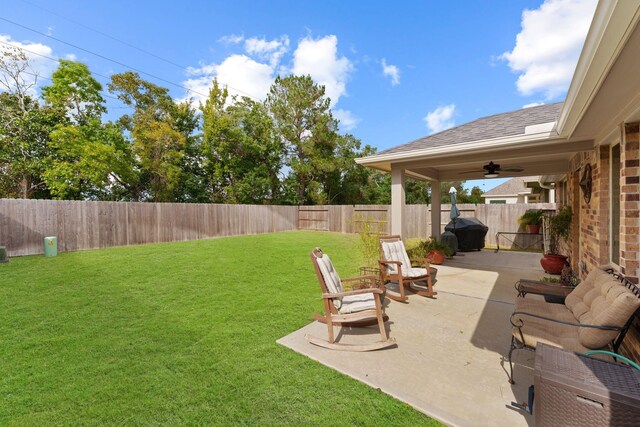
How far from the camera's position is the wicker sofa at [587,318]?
2137 millimetres

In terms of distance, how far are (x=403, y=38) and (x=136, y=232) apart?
1258cm

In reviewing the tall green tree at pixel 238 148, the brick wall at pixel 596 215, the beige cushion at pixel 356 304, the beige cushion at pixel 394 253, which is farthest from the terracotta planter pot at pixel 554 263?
the tall green tree at pixel 238 148

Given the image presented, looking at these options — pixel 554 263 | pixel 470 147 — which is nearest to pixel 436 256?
pixel 554 263

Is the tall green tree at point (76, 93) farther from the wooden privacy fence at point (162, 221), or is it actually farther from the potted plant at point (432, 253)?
the potted plant at point (432, 253)

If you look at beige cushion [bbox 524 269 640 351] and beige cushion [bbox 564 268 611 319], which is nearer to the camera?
beige cushion [bbox 524 269 640 351]

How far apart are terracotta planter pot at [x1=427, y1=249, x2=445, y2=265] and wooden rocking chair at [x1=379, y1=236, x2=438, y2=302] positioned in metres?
1.94

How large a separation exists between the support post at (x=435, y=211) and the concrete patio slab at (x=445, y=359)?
446 cm

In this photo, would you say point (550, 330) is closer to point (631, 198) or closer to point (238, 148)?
point (631, 198)

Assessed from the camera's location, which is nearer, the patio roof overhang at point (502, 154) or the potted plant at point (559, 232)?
the patio roof overhang at point (502, 154)

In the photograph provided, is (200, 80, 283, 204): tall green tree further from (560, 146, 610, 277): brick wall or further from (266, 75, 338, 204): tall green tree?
(560, 146, 610, 277): brick wall

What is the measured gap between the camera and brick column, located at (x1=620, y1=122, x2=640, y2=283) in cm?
283

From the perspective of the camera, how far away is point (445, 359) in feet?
9.31

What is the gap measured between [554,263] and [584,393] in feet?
18.8

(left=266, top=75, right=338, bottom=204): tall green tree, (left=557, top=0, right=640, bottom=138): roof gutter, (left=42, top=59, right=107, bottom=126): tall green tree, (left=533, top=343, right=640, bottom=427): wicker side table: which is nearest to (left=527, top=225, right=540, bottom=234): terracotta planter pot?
(left=557, top=0, right=640, bottom=138): roof gutter
